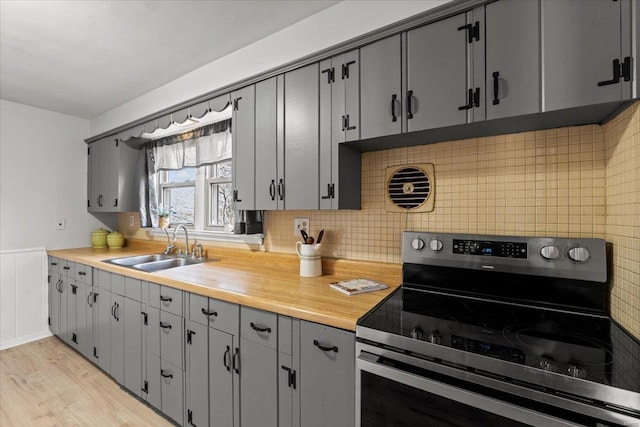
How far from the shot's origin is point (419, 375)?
3.19 ft

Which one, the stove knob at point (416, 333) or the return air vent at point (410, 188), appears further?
the return air vent at point (410, 188)

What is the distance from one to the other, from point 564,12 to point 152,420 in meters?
2.92

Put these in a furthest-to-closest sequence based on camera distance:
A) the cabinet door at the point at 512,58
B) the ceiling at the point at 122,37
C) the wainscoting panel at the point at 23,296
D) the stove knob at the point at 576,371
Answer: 1. the wainscoting panel at the point at 23,296
2. the ceiling at the point at 122,37
3. the cabinet door at the point at 512,58
4. the stove knob at the point at 576,371

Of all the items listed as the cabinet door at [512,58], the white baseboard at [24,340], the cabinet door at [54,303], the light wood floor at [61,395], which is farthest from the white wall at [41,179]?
the cabinet door at [512,58]

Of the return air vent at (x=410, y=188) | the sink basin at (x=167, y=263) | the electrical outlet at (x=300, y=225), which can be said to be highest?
the return air vent at (x=410, y=188)

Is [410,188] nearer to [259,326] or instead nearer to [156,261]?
[259,326]

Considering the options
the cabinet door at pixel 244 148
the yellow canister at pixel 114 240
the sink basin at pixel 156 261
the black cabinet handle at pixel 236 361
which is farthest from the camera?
the yellow canister at pixel 114 240

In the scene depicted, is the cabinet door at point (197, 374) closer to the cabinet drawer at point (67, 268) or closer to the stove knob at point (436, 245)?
the stove knob at point (436, 245)

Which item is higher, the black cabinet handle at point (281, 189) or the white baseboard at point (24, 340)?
the black cabinet handle at point (281, 189)

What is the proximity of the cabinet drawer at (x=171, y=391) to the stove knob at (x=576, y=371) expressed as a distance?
184 cm

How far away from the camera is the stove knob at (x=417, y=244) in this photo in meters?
1.56

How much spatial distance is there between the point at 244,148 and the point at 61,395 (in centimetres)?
225

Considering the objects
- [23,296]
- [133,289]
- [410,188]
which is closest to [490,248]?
[410,188]

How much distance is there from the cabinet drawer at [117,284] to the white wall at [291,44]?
1.41 m
